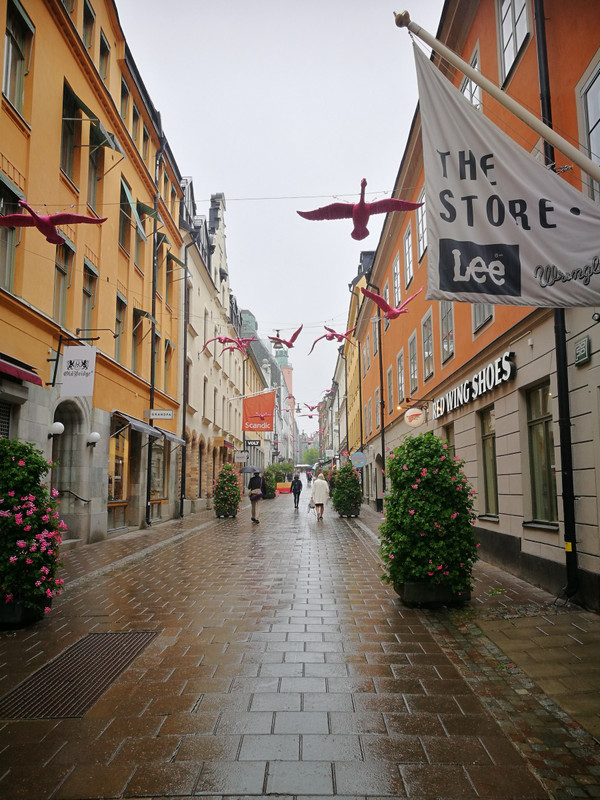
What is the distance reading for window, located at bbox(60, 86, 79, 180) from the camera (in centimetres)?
1337

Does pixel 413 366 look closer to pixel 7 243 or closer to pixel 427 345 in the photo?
pixel 427 345

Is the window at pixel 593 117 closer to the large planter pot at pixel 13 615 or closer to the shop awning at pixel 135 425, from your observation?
the large planter pot at pixel 13 615

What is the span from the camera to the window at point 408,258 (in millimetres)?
20056

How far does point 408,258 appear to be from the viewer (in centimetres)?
2047

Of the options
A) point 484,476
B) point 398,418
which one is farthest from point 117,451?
point 398,418

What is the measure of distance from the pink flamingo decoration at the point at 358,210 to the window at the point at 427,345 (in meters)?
9.73

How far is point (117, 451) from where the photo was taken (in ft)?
55.6

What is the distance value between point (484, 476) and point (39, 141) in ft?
36.1

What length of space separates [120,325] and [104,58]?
23.1 ft

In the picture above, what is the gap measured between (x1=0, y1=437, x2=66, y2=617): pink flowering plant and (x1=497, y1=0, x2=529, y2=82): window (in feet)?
30.5

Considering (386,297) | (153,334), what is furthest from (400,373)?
(153,334)

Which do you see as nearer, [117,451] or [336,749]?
[336,749]

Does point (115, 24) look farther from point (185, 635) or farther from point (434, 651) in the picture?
point (434, 651)

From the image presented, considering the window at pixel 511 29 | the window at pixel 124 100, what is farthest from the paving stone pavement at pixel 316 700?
the window at pixel 124 100
